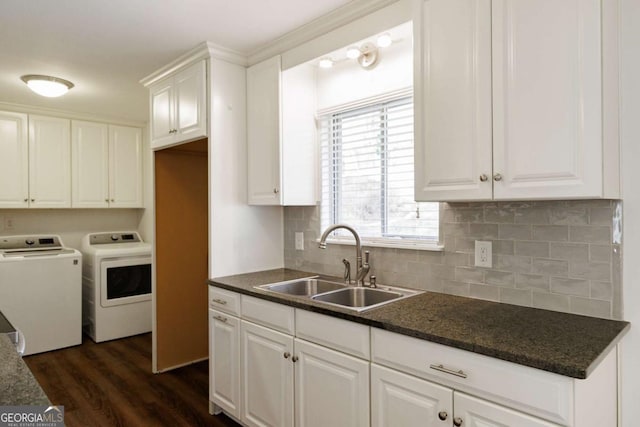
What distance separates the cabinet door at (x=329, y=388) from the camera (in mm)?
1728

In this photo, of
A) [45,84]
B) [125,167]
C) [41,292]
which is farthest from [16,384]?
[125,167]

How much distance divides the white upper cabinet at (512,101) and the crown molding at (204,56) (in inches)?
53.8

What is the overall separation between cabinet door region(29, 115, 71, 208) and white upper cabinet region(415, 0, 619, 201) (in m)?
3.91

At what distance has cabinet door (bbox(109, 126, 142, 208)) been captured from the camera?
15.0ft

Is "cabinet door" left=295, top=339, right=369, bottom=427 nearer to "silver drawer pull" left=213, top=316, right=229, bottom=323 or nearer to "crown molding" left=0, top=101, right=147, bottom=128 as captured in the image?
A: "silver drawer pull" left=213, top=316, right=229, bottom=323

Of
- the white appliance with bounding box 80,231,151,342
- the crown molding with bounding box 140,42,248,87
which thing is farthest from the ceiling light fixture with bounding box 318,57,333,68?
the white appliance with bounding box 80,231,151,342

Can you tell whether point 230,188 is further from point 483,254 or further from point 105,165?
point 105,165

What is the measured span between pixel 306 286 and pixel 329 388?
2.63 feet

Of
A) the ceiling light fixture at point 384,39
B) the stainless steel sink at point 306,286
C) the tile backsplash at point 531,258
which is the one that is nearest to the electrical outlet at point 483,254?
the tile backsplash at point 531,258

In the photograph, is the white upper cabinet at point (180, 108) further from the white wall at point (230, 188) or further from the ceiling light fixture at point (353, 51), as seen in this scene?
the ceiling light fixture at point (353, 51)

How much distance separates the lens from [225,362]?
253 cm

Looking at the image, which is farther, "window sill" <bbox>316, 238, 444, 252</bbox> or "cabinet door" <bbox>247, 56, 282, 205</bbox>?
"cabinet door" <bbox>247, 56, 282, 205</bbox>

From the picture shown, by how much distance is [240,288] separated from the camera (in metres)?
2.34

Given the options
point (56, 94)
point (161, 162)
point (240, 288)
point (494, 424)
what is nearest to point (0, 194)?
point (56, 94)
